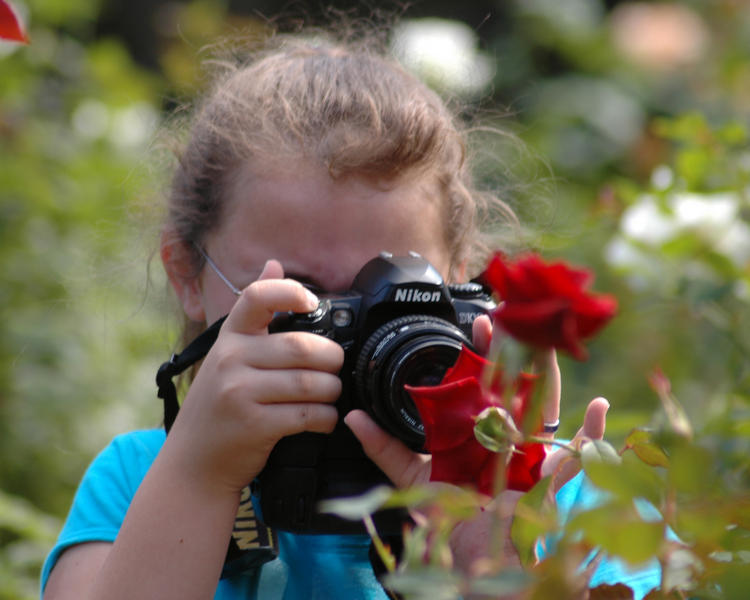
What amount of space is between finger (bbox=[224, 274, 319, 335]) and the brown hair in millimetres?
217

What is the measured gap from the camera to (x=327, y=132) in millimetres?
1067

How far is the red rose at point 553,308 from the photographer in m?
0.34

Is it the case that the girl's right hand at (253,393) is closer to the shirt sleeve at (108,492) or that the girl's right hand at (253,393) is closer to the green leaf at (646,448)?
the shirt sleeve at (108,492)

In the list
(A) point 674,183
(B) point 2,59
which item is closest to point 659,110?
(A) point 674,183

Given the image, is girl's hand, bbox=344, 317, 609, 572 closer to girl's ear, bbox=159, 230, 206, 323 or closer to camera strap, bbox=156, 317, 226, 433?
camera strap, bbox=156, 317, 226, 433

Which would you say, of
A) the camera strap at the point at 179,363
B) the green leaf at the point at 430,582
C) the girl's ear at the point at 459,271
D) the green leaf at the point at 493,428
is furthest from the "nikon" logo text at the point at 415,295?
the green leaf at the point at 430,582

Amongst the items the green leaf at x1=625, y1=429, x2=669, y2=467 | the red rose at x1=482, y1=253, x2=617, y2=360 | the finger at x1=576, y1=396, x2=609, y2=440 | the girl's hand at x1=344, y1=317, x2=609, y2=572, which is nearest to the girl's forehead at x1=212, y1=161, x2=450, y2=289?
the girl's hand at x1=344, y1=317, x2=609, y2=572

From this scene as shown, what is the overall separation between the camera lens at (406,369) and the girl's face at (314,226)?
166 millimetres

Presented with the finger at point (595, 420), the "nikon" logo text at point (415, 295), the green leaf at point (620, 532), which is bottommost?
the finger at point (595, 420)

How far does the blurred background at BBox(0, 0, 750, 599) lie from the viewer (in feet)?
3.57

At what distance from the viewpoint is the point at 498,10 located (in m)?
3.15

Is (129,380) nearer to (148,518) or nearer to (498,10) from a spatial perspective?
(148,518)

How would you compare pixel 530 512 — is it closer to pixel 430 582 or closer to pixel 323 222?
pixel 430 582

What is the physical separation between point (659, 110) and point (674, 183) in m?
1.52
